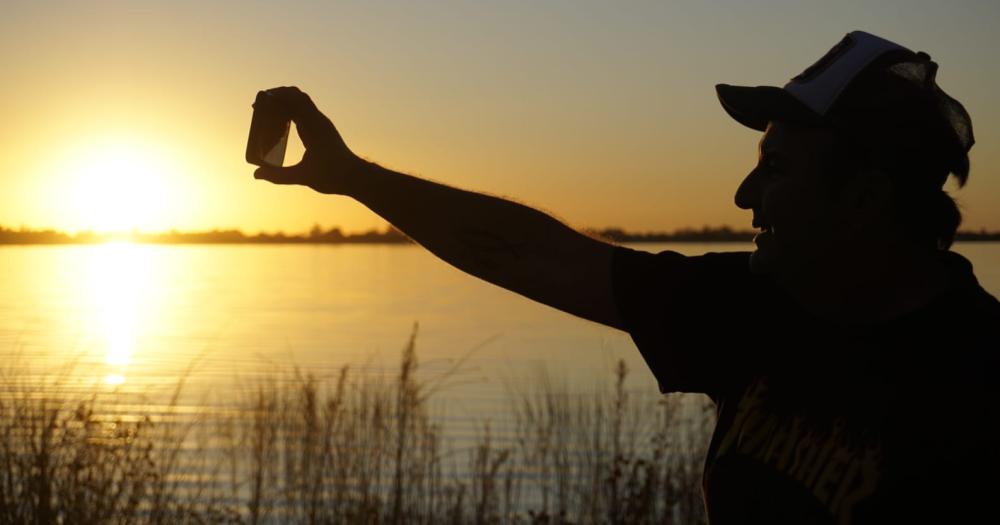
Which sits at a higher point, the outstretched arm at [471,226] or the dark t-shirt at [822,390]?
the outstretched arm at [471,226]

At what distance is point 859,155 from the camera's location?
219 centimetres

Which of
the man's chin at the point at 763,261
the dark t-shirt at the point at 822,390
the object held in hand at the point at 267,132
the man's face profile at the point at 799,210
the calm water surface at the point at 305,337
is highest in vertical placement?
the object held in hand at the point at 267,132

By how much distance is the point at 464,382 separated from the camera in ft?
65.0

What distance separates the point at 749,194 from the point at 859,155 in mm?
214

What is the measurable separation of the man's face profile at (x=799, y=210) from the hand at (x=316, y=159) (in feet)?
2.80

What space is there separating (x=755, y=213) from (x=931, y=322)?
0.42m

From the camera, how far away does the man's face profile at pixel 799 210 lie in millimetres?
2211

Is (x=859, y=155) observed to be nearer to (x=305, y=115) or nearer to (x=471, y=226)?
(x=471, y=226)

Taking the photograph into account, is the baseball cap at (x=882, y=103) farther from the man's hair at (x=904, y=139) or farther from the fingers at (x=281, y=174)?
the fingers at (x=281, y=174)

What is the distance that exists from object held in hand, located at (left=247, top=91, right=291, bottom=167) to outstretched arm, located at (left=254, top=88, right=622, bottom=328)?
30mm

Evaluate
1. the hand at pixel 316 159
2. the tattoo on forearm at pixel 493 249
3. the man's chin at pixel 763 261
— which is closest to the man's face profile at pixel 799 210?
the man's chin at pixel 763 261

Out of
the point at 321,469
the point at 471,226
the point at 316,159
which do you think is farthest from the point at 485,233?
the point at 321,469

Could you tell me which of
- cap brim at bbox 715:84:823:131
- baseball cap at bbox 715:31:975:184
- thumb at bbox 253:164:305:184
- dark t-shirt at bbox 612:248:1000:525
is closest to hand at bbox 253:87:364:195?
thumb at bbox 253:164:305:184

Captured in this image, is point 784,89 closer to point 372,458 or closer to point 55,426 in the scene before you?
→ point 55,426
